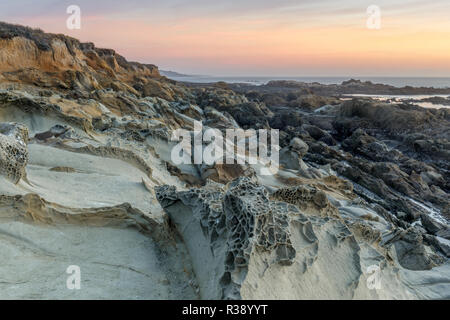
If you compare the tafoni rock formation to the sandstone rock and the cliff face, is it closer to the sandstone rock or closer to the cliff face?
the sandstone rock

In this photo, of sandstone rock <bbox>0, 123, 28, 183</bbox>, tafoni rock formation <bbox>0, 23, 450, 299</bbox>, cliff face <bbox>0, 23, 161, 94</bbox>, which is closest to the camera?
tafoni rock formation <bbox>0, 23, 450, 299</bbox>

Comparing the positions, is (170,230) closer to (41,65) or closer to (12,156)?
(12,156)

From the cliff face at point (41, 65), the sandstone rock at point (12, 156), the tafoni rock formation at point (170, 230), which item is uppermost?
the cliff face at point (41, 65)

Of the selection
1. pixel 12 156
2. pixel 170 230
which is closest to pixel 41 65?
pixel 12 156

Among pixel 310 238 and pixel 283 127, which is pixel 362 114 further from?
pixel 310 238

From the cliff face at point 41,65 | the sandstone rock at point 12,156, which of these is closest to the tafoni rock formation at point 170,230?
the sandstone rock at point 12,156

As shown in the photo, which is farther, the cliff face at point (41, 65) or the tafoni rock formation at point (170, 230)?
the cliff face at point (41, 65)

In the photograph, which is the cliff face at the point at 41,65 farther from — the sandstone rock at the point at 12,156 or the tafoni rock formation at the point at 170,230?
the sandstone rock at the point at 12,156

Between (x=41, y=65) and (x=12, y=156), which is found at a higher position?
(x=41, y=65)

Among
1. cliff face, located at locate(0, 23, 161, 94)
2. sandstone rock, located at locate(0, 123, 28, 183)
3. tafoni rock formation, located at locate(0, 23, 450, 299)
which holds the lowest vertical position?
tafoni rock formation, located at locate(0, 23, 450, 299)

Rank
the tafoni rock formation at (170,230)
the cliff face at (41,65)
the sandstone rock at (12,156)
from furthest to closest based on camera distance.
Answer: the cliff face at (41,65)
the sandstone rock at (12,156)
the tafoni rock formation at (170,230)

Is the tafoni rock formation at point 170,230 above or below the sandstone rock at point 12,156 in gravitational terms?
below

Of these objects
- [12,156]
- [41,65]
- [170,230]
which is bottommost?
[170,230]

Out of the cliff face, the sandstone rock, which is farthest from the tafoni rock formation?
the cliff face
